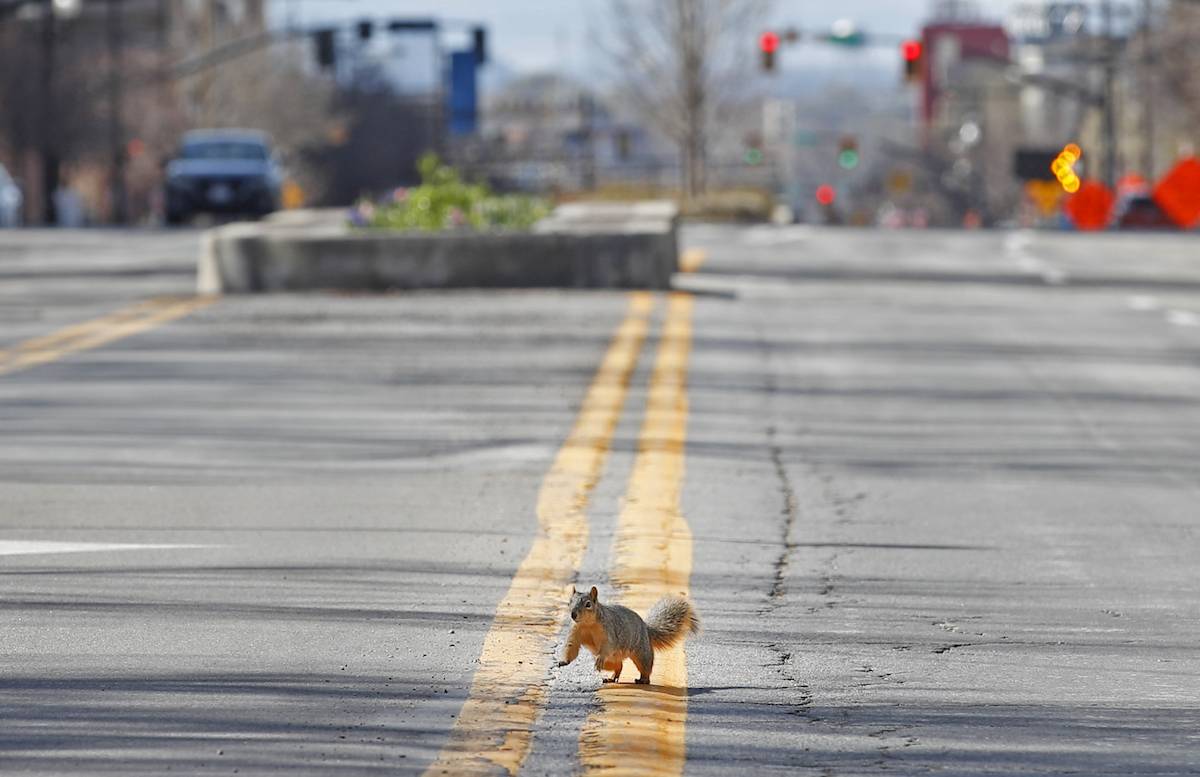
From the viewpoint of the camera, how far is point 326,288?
2366cm

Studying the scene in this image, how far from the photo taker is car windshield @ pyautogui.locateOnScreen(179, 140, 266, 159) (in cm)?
4697

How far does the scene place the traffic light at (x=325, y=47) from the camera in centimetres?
6550

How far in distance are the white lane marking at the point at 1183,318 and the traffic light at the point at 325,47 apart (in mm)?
44757

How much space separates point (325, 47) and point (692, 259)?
1466 inches

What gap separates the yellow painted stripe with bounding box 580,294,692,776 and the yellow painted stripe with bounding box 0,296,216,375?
4.39 metres

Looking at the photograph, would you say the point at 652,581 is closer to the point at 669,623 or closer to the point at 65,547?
the point at 669,623

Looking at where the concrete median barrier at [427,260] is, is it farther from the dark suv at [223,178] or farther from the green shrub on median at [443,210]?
the dark suv at [223,178]

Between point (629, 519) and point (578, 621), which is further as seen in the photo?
point (629, 519)

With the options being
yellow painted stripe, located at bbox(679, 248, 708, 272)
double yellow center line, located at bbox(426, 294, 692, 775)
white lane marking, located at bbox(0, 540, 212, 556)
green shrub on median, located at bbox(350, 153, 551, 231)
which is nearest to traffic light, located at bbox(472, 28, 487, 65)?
yellow painted stripe, located at bbox(679, 248, 708, 272)

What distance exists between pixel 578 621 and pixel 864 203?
17580cm

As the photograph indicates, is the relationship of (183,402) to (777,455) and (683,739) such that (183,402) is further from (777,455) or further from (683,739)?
(683,739)

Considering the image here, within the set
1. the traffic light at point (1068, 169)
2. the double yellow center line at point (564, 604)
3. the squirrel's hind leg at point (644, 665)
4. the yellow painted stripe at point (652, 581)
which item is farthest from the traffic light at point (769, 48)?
the squirrel's hind leg at point (644, 665)

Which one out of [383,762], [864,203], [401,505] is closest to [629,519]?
[401,505]

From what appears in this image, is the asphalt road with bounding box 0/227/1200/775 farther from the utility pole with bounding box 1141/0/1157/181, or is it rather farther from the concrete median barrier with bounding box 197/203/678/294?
the utility pole with bounding box 1141/0/1157/181
